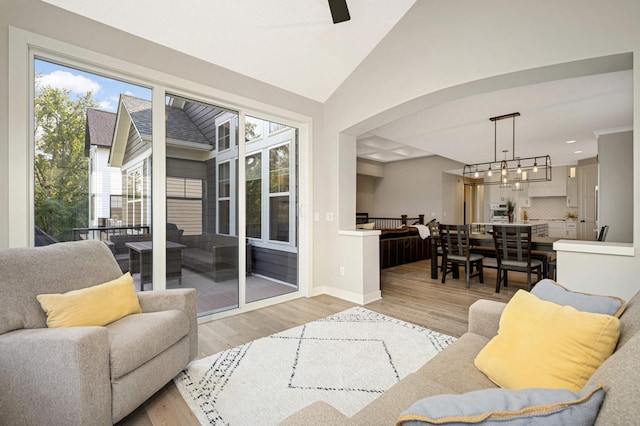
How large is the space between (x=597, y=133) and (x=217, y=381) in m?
7.20

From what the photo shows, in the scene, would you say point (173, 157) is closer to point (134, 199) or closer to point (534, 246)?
point (134, 199)

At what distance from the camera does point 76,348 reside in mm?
1362

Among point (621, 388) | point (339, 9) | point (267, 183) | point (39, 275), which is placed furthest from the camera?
point (267, 183)

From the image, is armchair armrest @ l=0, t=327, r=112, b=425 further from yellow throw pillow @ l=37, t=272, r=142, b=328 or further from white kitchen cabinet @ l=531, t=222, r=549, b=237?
white kitchen cabinet @ l=531, t=222, r=549, b=237

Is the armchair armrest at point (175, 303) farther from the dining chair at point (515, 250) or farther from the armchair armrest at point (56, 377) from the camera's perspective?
the dining chair at point (515, 250)

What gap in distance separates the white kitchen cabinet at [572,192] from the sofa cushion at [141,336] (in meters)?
10.6

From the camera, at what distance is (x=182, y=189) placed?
10.1 feet

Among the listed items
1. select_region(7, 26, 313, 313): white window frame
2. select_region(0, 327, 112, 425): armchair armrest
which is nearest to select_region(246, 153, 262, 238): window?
select_region(7, 26, 313, 313): white window frame

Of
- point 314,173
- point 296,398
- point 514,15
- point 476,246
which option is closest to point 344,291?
point 314,173

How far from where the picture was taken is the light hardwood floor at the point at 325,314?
1.78 meters

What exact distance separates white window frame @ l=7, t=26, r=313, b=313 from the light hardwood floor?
0.40 metres

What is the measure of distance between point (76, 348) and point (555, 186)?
38.3 feet

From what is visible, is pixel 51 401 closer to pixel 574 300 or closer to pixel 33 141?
pixel 33 141

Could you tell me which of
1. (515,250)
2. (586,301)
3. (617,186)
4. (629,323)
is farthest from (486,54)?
(617,186)
